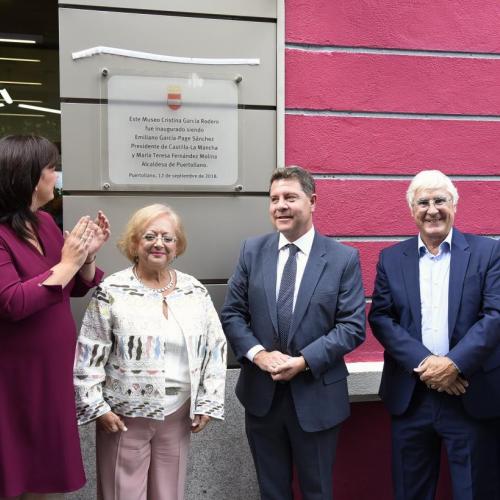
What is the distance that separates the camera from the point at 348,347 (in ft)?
10.2

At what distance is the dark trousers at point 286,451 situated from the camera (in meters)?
3.18

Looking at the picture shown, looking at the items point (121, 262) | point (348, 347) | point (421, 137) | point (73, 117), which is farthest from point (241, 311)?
point (421, 137)

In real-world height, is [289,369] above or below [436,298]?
below

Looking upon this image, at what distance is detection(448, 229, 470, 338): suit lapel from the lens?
319 centimetres

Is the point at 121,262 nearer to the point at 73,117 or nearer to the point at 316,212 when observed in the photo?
the point at 73,117

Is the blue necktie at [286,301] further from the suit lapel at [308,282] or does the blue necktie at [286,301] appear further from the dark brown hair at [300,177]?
the dark brown hair at [300,177]

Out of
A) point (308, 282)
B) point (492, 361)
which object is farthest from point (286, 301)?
point (492, 361)

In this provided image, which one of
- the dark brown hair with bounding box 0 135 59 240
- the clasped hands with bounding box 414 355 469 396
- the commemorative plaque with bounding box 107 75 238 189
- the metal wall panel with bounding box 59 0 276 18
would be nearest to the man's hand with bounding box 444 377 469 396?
the clasped hands with bounding box 414 355 469 396

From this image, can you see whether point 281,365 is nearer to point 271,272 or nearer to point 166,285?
point 271,272

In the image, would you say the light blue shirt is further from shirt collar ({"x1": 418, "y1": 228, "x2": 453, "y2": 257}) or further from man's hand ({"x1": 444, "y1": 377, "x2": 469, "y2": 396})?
man's hand ({"x1": 444, "y1": 377, "x2": 469, "y2": 396})

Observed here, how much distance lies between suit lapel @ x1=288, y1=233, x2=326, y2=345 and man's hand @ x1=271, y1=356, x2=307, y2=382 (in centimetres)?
13

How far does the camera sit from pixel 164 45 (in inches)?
151

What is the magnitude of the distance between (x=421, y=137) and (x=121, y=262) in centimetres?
204

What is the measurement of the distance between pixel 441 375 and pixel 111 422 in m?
1.52
